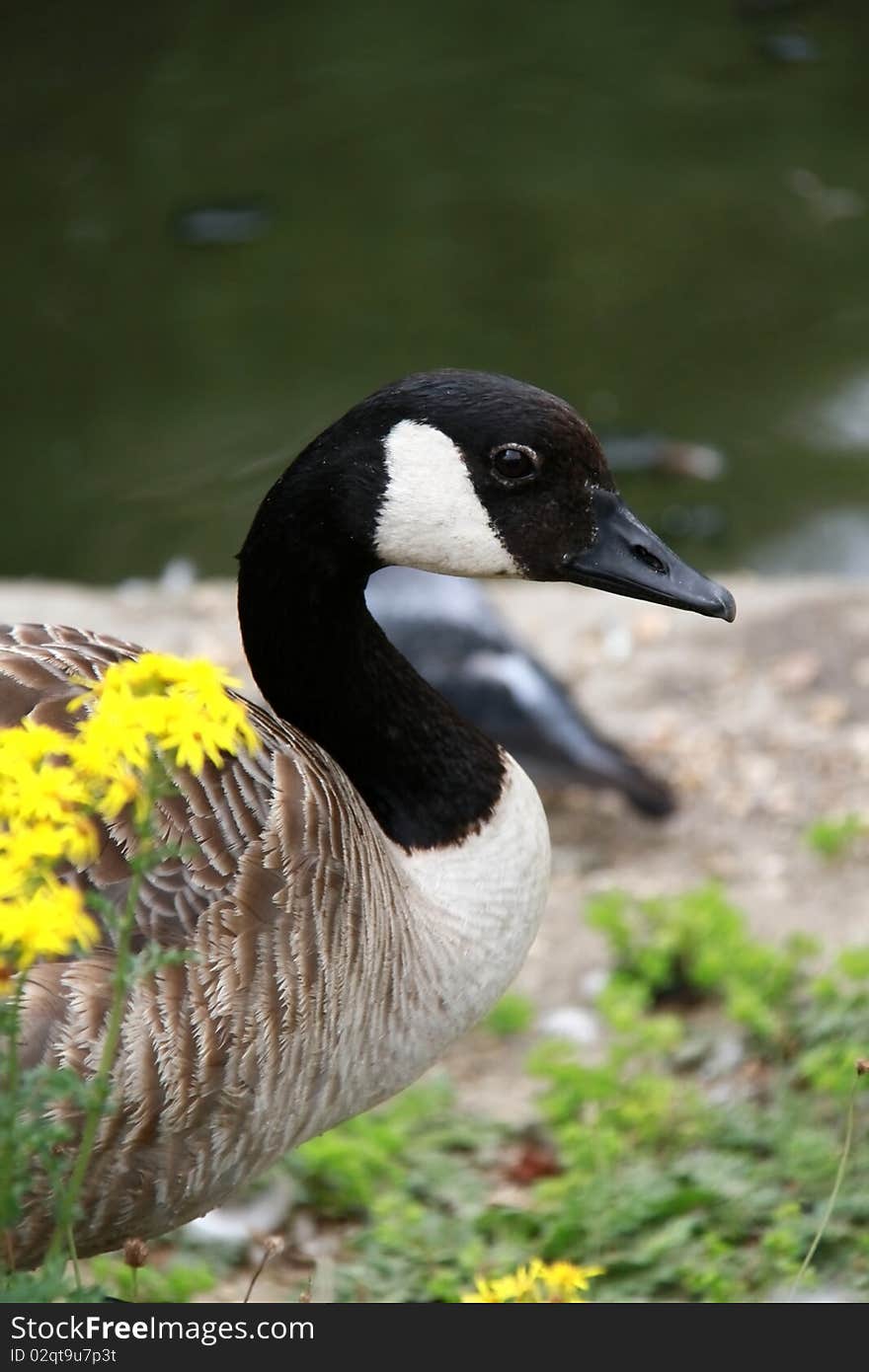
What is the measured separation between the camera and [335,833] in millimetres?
2732

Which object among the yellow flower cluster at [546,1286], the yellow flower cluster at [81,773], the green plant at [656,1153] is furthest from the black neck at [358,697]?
the yellow flower cluster at [546,1286]

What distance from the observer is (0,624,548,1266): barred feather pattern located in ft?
7.94

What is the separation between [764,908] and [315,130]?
743 centimetres

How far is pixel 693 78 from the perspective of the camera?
10.9 metres

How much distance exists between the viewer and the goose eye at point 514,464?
107 inches

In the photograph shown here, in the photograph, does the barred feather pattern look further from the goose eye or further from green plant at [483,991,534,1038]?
green plant at [483,991,534,1038]

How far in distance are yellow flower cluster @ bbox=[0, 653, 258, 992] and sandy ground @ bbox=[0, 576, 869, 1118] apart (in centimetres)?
226

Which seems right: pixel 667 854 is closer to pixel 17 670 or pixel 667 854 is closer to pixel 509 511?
pixel 509 511

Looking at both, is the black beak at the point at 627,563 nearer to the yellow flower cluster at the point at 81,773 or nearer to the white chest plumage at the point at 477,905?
the white chest plumage at the point at 477,905

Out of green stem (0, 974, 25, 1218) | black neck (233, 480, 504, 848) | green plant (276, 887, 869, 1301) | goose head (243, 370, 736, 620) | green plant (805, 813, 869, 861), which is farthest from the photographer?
green plant (805, 813, 869, 861)

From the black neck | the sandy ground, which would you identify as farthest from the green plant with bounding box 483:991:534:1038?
the black neck

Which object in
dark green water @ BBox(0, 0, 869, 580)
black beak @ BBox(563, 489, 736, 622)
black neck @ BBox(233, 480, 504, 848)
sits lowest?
dark green water @ BBox(0, 0, 869, 580)

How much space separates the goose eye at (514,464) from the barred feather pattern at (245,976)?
0.57 metres

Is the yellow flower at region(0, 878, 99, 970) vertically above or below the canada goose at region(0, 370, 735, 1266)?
above
